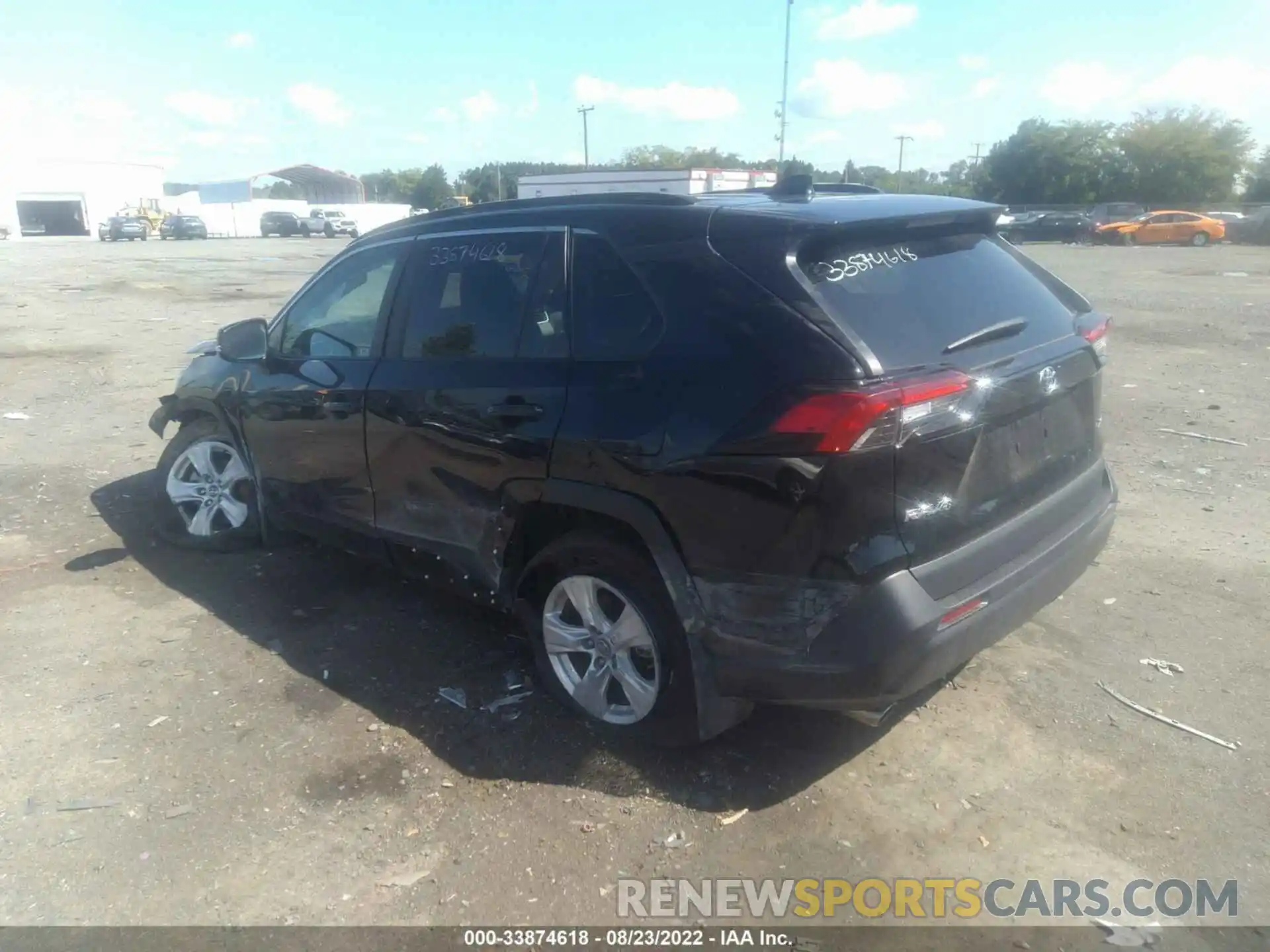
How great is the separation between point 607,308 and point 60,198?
3389 inches

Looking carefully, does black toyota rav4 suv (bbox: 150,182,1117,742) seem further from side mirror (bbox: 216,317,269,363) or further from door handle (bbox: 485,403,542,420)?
side mirror (bbox: 216,317,269,363)

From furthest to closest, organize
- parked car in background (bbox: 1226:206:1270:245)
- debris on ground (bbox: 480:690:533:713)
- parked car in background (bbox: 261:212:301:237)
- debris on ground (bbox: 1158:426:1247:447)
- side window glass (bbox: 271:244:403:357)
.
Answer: parked car in background (bbox: 261:212:301:237)
parked car in background (bbox: 1226:206:1270:245)
debris on ground (bbox: 1158:426:1247:447)
side window glass (bbox: 271:244:403:357)
debris on ground (bbox: 480:690:533:713)

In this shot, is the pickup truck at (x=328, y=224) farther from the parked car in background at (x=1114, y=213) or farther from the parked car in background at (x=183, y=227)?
the parked car in background at (x=1114, y=213)

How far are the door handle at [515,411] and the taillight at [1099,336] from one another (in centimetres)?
205

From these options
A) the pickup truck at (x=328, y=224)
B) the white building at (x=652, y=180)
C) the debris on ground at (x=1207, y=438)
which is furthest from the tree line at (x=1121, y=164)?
the debris on ground at (x=1207, y=438)

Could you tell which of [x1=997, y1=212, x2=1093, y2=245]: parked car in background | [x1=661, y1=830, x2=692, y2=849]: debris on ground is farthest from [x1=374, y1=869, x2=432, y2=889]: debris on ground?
[x1=997, y1=212, x2=1093, y2=245]: parked car in background

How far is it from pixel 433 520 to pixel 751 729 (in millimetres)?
1546

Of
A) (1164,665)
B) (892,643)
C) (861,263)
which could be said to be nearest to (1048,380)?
(861,263)

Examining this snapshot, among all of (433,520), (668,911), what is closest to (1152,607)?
(668,911)

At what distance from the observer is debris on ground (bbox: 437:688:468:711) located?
3797mm

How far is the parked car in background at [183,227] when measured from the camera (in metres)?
56.6

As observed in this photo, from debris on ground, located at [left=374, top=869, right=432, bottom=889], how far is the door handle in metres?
1.54

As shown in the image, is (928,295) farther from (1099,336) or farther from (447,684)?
(447,684)

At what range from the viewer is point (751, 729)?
3572 millimetres
